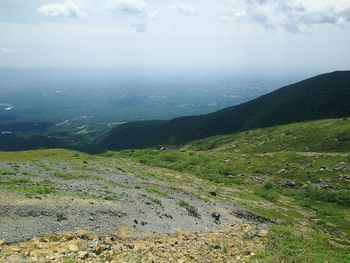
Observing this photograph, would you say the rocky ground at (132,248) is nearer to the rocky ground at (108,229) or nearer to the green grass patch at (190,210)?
the rocky ground at (108,229)

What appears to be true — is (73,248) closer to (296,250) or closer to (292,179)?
(296,250)

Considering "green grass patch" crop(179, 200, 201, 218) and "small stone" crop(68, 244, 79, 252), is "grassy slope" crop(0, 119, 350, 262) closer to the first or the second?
"green grass patch" crop(179, 200, 201, 218)

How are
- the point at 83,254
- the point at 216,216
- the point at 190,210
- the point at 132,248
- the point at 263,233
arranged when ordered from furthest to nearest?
the point at 216,216
the point at 190,210
the point at 263,233
the point at 132,248
the point at 83,254

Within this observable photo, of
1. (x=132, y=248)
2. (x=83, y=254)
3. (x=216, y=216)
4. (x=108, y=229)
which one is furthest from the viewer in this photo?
(x=216, y=216)

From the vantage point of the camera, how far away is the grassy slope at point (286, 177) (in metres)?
40.2

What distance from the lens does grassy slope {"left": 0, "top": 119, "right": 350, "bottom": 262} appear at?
40.2 metres

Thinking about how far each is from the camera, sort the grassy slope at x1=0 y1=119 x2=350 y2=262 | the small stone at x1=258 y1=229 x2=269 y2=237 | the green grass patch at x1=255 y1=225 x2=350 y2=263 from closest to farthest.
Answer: the green grass patch at x1=255 y1=225 x2=350 y2=263
the small stone at x1=258 y1=229 x2=269 y2=237
the grassy slope at x1=0 y1=119 x2=350 y2=262

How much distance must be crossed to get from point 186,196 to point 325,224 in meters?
26.4

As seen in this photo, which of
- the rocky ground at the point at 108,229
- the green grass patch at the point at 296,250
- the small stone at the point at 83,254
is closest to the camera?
the small stone at the point at 83,254

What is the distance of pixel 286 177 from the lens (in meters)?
103

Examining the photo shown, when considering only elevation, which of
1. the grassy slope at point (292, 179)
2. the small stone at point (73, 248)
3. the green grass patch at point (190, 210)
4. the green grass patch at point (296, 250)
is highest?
the small stone at point (73, 248)

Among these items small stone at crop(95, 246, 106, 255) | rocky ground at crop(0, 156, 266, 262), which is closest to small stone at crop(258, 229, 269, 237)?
rocky ground at crop(0, 156, 266, 262)

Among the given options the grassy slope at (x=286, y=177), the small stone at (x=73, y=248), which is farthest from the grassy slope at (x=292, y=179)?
the small stone at (x=73, y=248)

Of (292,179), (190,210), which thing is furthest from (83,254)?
(292,179)
